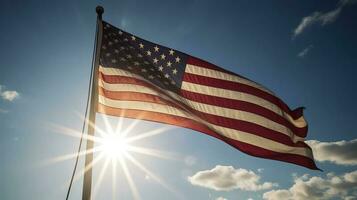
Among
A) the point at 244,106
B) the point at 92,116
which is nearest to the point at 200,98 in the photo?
the point at 244,106

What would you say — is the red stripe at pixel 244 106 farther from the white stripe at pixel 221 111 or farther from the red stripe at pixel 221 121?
the red stripe at pixel 221 121

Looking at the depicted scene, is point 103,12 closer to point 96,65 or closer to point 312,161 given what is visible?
point 96,65

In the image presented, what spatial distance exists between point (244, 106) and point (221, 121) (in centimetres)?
96

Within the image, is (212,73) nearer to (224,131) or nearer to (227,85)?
(227,85)

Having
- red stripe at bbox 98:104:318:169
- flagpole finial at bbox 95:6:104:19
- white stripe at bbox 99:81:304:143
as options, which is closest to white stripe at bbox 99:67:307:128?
white stripe at bbox 99:81:304:143

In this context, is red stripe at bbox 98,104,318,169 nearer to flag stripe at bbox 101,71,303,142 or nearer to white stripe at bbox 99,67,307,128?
flag stripe at bbox 101,71,303,142

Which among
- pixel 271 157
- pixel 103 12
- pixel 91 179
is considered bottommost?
pixel 91 179

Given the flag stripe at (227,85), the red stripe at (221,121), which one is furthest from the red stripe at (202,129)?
the flag stripe at (227,85)

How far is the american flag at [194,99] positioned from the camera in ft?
32.8

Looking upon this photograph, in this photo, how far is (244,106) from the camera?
1075 centimetres

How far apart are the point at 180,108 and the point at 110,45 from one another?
275 cm

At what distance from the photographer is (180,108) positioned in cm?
1005

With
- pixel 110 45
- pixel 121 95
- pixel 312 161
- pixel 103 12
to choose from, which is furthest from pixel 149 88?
pixel 312 161

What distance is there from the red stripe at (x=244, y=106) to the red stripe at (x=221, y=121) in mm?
395
